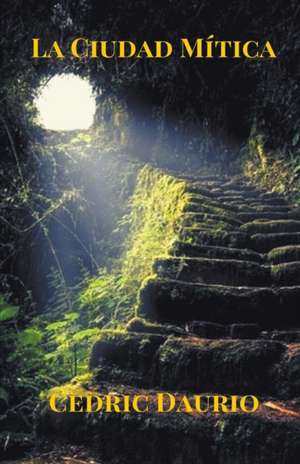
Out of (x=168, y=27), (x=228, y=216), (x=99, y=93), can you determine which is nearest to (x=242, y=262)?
(x=228, y=216)

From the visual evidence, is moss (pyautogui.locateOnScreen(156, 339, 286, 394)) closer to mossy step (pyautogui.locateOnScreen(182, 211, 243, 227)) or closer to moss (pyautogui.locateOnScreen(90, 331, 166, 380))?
moss (pyautogui.locateOnScreen(90, 331, 166, 380))

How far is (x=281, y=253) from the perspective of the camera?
4531mm

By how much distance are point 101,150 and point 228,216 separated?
220 inches

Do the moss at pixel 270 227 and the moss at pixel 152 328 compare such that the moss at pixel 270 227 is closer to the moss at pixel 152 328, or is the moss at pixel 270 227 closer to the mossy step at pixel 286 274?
the mossy step at pixel 286 274

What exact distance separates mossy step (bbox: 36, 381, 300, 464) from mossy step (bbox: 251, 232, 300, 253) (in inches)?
91.8

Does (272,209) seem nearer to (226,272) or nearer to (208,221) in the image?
(208,221)

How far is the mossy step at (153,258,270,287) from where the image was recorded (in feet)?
13.6

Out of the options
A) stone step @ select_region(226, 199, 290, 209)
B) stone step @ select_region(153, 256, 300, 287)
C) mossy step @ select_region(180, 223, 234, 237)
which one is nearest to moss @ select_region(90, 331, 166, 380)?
stone step @ select_region(153, 256, 300, 287)

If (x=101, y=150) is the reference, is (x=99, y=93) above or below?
above

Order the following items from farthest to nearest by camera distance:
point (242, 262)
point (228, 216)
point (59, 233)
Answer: point (59, 233)
point (228, 216)
point (242, 262)

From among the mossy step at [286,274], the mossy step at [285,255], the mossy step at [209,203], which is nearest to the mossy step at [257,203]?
the mossy step at [209,203]

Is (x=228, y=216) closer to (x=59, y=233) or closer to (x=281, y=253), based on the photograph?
(x=281, y=253)

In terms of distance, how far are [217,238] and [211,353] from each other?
2054mm

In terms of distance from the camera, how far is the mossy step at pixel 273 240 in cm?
492
